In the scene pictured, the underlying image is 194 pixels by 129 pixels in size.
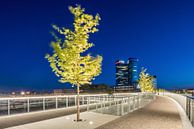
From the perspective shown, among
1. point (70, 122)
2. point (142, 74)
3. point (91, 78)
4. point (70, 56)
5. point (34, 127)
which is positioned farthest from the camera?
point (142, 74)

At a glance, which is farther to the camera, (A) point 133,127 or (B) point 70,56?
(B) point 70,56

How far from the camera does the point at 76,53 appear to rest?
14.9m

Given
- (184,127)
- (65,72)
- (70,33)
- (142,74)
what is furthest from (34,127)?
(142,74)

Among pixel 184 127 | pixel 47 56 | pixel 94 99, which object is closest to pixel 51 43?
pixel 47 56

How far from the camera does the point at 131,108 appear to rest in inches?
800

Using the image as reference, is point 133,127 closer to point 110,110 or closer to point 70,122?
point 70,122

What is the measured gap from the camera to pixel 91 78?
15.7 meters

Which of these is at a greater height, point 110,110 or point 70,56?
point 70,56

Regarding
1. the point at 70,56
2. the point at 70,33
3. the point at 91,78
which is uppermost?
the point at 70,33

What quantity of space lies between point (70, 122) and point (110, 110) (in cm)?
491

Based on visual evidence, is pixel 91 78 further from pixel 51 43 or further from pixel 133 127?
pixel 133 127

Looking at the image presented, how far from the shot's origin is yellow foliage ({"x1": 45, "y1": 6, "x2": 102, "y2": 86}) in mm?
14820

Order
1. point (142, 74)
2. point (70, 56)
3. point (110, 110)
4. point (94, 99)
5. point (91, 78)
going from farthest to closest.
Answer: point (142, 74) < point (94, 99) < point (110, 110) < point (91, 78) < point (70, 56)

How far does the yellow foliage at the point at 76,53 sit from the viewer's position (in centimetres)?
1482
